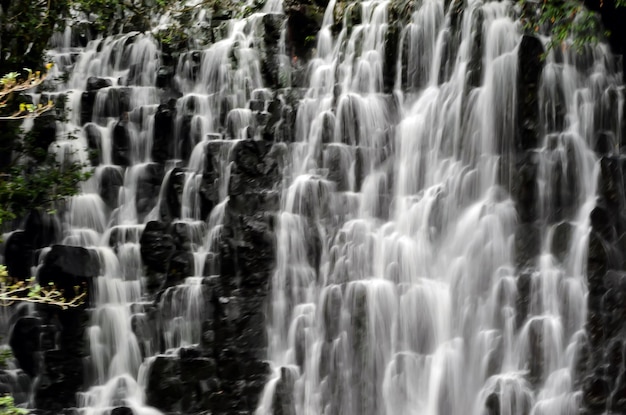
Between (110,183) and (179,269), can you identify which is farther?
(110,183)

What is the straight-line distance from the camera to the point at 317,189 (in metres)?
14.0

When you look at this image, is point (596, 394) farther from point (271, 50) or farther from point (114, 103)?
point (114, 103)

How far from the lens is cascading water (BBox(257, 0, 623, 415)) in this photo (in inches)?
448

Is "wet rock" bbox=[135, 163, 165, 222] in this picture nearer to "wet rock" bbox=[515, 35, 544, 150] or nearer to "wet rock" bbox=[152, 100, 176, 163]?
"wet rock" bbox=[152, 100, 176, 163]

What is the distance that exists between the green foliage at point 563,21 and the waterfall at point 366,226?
318mm

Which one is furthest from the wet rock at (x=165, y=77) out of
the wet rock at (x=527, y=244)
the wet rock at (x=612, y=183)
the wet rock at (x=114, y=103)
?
the wet rock at (x=612, y=183)

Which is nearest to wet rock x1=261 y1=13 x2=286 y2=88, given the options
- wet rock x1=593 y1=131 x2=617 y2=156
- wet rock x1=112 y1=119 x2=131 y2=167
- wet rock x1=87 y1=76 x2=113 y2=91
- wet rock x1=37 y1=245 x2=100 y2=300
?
wet rock x1=112 y1=119 x2=131 y2=167

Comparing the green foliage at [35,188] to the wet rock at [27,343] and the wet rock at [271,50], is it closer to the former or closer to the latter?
the wet rock at [27,343]

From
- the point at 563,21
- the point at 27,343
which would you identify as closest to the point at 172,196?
the point at 27,343

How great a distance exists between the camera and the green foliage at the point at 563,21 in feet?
37.7

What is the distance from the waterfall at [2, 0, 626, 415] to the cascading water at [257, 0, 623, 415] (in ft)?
0.11

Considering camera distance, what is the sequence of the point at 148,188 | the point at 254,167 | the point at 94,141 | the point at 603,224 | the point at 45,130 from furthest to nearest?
the point at 94,141 → the point at 45,130 → the point at 148,188 → the point at 254,167 → the point at 603,224

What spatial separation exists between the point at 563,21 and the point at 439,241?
4630 mm

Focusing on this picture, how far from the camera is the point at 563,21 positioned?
41.0 feet
